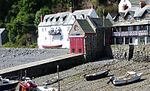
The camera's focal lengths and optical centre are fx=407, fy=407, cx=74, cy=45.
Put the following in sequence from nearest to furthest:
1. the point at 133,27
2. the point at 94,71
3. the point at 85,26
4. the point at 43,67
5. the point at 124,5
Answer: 1. the point at 94,71
2. the point at 43,67
3. the point at 133,27
4. the point at 85,26
5. the point at 124,5

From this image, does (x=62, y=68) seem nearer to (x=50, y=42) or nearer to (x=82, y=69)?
(x=82, y=69)

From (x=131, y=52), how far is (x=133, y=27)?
4.91 m

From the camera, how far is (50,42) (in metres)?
70.9

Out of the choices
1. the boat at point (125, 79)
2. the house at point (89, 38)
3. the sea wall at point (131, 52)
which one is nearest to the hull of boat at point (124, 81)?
the boat at point (125, 79)

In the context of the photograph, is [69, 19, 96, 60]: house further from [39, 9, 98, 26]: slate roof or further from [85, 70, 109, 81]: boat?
[85, 70, 109, 81]: boat

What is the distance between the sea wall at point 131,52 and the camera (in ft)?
157

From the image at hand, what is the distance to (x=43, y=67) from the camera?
154 feet

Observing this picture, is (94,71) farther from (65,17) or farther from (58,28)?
(65,17)

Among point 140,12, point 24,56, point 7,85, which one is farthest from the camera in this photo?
point 24,56

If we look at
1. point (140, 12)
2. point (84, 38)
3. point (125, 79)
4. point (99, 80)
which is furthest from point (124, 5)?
point (125, 79)

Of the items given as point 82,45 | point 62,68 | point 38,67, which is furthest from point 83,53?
point 38,67

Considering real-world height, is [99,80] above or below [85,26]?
below

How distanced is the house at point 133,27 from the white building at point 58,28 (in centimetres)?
944

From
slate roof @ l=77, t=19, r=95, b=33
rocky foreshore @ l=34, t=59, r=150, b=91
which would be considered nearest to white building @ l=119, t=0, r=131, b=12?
slate roof @ l=77, t=19, r=95, b=33
